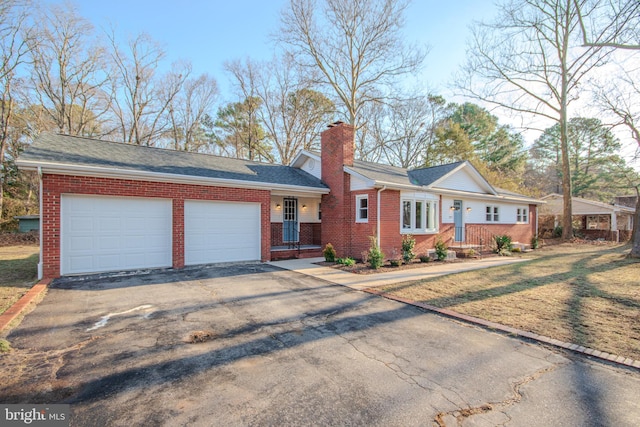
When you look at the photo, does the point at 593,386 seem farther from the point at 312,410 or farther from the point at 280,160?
the point at 280,160

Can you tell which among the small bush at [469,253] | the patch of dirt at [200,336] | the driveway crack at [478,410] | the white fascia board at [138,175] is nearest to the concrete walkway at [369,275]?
the small bush at [469,253]

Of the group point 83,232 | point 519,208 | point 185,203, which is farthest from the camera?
point 519,208

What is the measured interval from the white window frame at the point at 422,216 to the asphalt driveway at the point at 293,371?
6872 mm

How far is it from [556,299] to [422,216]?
6.46 m

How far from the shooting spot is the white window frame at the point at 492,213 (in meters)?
16.1

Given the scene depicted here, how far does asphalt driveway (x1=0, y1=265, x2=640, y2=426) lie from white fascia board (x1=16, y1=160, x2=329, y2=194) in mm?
3732

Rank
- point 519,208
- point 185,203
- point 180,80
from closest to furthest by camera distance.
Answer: point 185,203 < point 519,208 < point 180,80

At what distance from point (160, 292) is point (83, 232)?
11.1 ft

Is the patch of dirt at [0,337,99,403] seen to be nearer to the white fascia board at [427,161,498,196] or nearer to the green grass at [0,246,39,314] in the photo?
the green grass at [0,246,39,314]

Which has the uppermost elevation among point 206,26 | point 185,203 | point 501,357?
point 206,26

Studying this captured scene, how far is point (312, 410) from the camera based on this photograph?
8.57 ft

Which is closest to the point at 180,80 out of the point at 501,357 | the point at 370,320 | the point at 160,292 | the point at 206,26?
the point at 206,26

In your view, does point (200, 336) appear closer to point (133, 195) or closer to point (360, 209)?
point (133, 195)

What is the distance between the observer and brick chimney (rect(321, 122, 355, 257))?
12.1 metres
